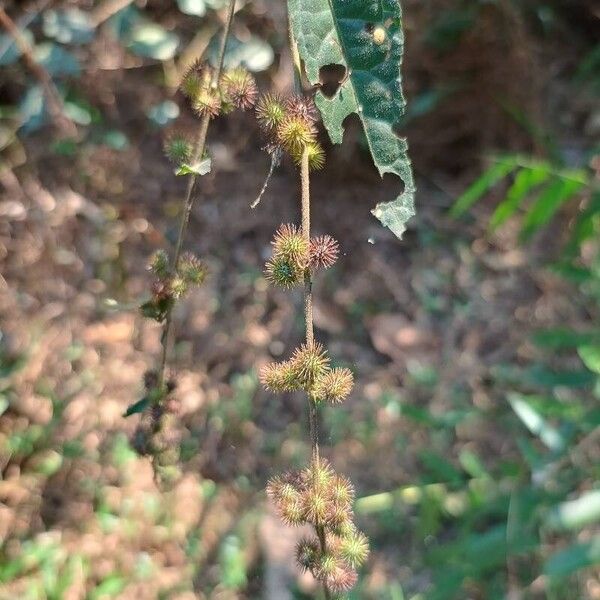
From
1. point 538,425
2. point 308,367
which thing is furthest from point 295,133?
point 538,425

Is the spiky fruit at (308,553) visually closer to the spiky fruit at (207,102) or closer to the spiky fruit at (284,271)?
the spiky fruit at (284,271)

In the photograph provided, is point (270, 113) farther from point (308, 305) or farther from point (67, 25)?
point (67, 25)

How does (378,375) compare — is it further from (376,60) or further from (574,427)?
(376,60)

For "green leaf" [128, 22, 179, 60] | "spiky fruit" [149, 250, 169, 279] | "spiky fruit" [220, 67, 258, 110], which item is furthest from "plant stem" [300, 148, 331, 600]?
"green leaf" [128, 22, 179, 60]

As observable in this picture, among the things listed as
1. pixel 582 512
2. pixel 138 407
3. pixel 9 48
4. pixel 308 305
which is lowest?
pixel 9 48

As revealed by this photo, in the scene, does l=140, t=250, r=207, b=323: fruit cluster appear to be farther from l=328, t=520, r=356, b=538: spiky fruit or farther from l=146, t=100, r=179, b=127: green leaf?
l=146, t=100, r=179, b=127: green leaf

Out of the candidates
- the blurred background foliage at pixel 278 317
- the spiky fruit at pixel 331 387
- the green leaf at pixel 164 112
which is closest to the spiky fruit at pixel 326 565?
the spiky fruit at pixel 331 387
